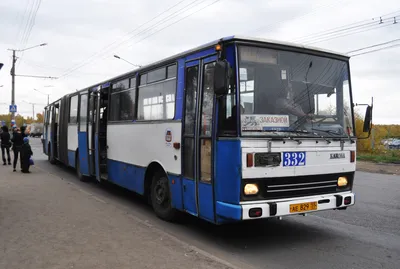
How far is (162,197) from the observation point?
738cm

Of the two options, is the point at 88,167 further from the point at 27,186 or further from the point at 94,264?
→ the point at 94,264

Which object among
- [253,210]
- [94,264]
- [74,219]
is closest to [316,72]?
[253,210]

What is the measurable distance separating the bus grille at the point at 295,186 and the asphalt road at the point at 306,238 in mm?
812

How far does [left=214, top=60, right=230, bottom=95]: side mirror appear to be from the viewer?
5.23 meters

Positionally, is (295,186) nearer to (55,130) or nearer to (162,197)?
(162,197)

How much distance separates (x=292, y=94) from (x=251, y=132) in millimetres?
985

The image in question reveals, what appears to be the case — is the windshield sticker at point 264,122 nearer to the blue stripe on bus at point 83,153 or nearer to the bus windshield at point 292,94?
the bus windshield at point 292,94

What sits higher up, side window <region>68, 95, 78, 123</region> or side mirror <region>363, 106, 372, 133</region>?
side window <region>68, 95, 78, 123</region>

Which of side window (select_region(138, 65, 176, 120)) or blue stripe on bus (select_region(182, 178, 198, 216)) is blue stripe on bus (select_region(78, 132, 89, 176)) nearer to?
side window (select_region(138, 65, 176, 120))

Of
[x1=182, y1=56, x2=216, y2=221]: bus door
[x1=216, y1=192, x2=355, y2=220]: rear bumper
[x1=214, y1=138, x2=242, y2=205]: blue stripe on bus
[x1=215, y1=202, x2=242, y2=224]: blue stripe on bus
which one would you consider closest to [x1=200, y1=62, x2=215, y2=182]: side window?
[x1=182, y1=56, x2=216, y2=221]: bus door

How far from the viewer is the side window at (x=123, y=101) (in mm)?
8859

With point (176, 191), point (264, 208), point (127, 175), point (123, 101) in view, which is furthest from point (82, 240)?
point (123, 101)

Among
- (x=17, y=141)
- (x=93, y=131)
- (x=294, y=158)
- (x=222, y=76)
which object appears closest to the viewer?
(x=222, y=76)

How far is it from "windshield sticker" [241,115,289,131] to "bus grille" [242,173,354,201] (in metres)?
0.71
